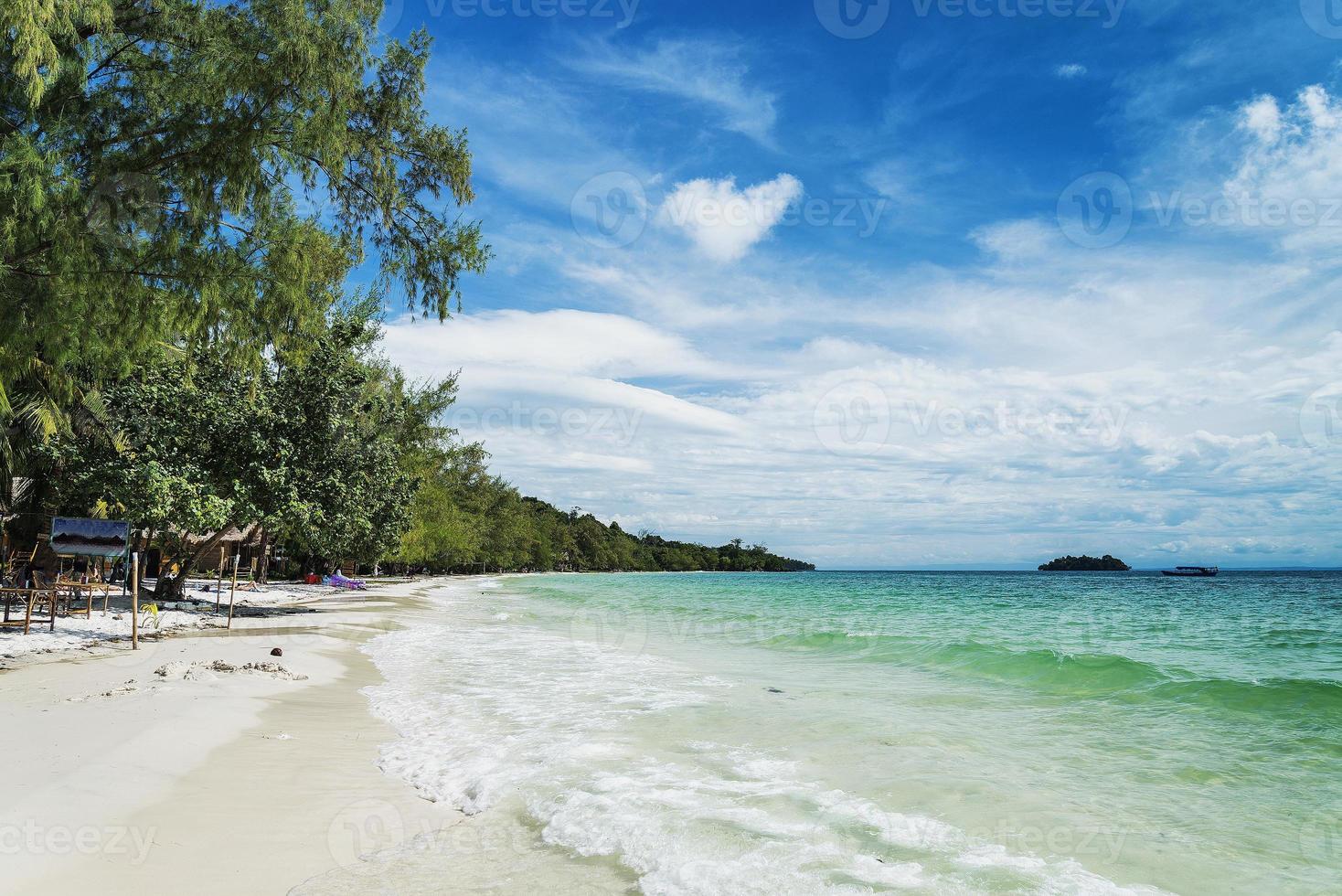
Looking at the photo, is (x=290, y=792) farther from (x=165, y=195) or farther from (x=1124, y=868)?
(x=1124, y=868)

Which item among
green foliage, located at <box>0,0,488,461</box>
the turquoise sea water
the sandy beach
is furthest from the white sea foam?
green foliage, located at <box>0,0,488,461</box>

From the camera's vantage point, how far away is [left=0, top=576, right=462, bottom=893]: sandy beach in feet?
14.8

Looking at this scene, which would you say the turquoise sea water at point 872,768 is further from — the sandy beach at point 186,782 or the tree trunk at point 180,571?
the tree trunk at point 180,571

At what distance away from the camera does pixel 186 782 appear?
242 inches

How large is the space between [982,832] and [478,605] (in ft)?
108

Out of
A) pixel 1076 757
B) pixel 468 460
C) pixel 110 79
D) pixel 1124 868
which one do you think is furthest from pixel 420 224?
pixel 468 460

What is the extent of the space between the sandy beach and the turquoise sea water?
0.54 m

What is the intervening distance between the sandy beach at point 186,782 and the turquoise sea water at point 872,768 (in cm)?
54

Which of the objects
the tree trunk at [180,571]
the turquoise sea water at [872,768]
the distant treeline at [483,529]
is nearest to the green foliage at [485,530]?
the distant treeline at [483,529]

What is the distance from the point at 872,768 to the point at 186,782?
655 centimetres

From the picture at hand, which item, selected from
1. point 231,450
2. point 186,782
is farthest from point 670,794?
point 231,450

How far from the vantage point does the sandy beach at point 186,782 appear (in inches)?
178

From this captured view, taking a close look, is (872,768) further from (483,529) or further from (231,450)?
(483,529)

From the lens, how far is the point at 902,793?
23.5ft
